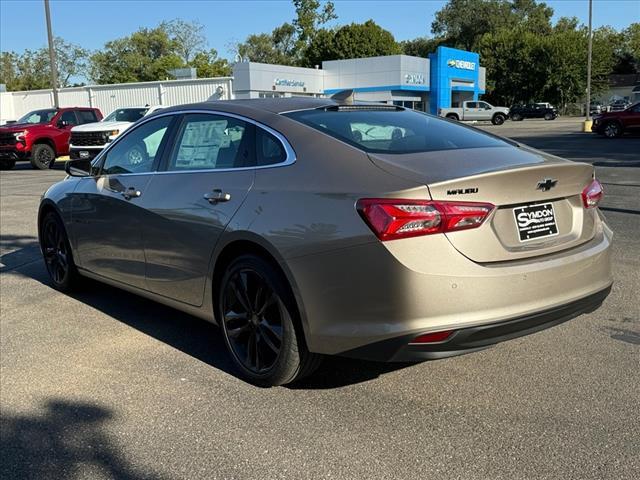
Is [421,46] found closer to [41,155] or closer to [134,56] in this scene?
[134,56]

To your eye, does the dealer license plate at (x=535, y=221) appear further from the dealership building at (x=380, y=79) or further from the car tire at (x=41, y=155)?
the dealership building at (x=380, y=79)

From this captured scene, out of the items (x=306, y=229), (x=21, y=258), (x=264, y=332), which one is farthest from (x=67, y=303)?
(x=306, y=229)

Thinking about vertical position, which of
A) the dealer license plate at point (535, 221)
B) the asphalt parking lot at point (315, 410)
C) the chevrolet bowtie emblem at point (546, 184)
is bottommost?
the asphalt parking lot at point (315, 410)

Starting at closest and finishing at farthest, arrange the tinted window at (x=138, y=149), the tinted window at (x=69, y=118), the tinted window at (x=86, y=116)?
the tinted window at (x=138, y=149)
the tinted window at (x=69, y=118)
the tinted window at (x=86, y=116)

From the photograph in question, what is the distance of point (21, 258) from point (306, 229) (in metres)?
5.47

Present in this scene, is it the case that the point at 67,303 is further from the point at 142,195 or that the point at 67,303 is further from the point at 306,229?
the point at 306,229

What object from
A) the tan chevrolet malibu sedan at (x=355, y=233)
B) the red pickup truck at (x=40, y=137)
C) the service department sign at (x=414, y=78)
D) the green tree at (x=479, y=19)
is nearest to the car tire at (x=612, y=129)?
the red pickup truck at (x=40, y=137)

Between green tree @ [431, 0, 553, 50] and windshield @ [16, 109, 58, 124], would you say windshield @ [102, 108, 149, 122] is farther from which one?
green tree @ [431, 0, 553, 50]

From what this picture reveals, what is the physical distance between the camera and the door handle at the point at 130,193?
4.48m

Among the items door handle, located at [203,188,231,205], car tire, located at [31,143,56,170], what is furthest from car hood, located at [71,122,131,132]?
door handle, located at [203,188,231,205]

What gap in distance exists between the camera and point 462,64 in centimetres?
6231

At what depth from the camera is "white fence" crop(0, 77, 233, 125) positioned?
123 ft

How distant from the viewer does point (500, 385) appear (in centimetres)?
361

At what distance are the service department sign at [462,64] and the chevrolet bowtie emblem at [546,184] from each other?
59.5 m
